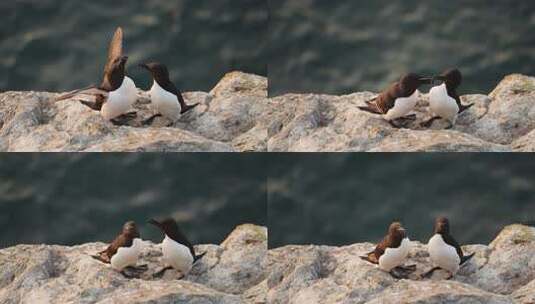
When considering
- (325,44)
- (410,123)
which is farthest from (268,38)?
(410,123)

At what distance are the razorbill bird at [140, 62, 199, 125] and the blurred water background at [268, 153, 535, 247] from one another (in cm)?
105

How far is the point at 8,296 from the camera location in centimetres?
891

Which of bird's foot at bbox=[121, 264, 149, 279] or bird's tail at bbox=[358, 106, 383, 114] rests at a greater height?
bird's tail at bbox=[358, 106, 383, 114]

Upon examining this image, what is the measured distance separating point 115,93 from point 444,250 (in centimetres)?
321

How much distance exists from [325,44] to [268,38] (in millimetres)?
620

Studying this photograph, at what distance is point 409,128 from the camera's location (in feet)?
30.5

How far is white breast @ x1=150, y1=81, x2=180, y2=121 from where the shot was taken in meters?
9.12

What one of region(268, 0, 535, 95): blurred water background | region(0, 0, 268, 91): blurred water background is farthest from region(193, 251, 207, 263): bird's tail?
region(268, 0, 535, 95): blurred water background

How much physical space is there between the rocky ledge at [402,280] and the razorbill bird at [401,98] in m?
1.21

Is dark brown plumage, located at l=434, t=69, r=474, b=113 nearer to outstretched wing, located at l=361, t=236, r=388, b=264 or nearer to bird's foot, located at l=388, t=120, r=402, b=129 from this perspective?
bird's foot, located at l=388, t=120, r=402, b=129

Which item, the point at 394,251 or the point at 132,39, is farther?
the point at 132,39

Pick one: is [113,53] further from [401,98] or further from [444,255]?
[444,255]

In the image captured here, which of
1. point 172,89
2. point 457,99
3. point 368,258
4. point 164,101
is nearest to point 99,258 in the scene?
point 164,101

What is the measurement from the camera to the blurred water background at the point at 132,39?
9.73 m
